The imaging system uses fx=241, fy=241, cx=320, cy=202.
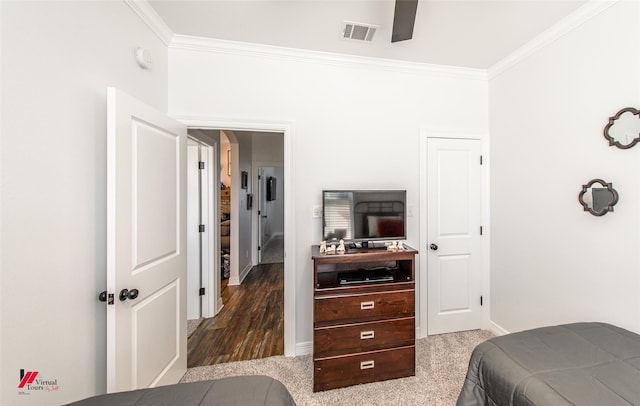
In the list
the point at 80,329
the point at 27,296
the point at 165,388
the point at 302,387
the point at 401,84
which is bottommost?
the point at 302,387

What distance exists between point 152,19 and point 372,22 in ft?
5.34

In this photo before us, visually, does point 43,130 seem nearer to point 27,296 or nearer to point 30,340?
point 27,296

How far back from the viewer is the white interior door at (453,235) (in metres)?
2.48

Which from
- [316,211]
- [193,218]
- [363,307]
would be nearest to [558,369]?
[363,307]

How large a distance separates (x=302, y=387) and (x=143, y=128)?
82.8 inches

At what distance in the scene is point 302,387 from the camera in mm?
1812

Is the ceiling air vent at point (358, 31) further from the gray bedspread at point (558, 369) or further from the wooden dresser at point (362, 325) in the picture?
the gray bedspread at point (558, 369)

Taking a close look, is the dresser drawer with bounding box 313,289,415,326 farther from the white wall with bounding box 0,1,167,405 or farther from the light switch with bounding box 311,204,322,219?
the white wall with bounding box 0,1,167,405

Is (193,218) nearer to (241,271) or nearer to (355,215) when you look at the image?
(241,271)

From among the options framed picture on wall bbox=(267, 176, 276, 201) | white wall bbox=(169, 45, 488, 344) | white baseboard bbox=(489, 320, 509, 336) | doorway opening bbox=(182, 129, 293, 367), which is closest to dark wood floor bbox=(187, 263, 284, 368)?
doorway opening bbox=(182, 129, 293, 367)

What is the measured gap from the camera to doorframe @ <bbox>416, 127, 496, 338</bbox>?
8.02ft

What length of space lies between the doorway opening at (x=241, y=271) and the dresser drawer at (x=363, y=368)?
1.83 feet

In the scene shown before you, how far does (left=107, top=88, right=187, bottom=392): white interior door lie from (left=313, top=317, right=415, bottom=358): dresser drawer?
1074mm

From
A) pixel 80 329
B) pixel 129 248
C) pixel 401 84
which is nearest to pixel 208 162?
pixel 129 248
